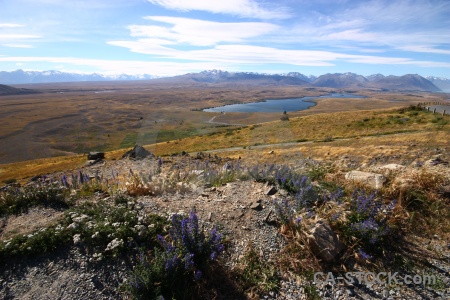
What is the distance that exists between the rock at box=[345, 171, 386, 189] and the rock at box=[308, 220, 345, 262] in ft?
9.53

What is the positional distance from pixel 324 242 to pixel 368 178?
3623mm

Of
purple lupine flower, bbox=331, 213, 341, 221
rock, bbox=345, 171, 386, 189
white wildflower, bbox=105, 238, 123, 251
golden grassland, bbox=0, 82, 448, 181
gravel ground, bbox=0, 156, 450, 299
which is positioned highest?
rock, bbox=345, 171, 386, 189

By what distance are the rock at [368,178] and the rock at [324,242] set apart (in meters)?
2.90

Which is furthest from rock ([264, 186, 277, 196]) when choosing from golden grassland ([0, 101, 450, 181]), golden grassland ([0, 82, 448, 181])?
golden grassland ([0, 82, 448, 181])

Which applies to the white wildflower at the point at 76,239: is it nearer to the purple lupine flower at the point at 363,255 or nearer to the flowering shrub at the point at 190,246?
the flowering shrub at the point at 190,246

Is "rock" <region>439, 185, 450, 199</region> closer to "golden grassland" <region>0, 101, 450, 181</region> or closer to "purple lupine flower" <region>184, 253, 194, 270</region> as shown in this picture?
"purple lupine flower" <region>184, 253, 194, 270</region>

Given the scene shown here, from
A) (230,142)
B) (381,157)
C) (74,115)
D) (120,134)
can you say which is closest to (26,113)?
(74,115)

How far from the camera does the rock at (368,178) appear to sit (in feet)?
25.3

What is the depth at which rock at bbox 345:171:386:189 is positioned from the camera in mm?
7719

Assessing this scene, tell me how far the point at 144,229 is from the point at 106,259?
0.88m

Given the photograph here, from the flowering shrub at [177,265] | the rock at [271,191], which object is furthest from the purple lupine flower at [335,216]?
the flowering shrub at [177,265]

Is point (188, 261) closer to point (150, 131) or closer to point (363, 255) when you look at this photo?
point (363, 255)

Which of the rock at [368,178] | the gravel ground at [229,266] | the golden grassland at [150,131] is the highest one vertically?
the rock at [368,178]

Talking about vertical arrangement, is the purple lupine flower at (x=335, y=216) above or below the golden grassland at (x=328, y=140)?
above
